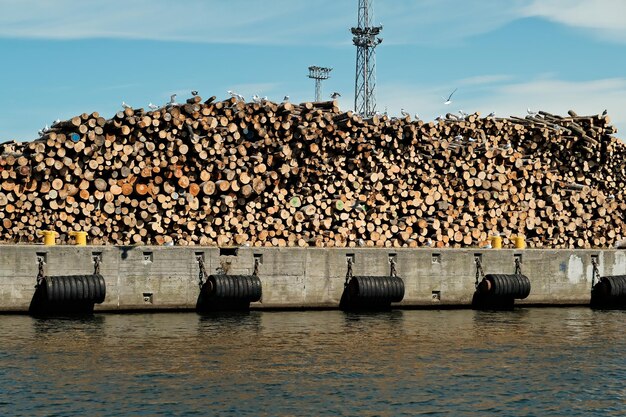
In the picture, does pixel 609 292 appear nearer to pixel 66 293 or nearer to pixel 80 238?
pixel 80 238

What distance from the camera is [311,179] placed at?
3006 centimetres

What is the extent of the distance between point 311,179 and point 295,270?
4432 millimetres

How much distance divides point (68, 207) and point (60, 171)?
0.95 meters

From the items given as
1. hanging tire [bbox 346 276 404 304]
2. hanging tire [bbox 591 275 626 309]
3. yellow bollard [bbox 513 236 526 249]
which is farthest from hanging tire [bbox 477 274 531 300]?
hanging tire [bbox 346 276 404 304]

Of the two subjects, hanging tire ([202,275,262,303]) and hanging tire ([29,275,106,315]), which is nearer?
hanging tire ([29,275,106,315])

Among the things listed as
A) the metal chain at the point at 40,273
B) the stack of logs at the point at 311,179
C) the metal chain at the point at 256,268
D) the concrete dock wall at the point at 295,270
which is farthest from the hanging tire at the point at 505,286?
the metal chain at the point at 40,273

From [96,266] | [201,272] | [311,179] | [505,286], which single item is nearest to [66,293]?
[96,266]

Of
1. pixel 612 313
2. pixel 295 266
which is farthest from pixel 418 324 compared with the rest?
pixel 612 313

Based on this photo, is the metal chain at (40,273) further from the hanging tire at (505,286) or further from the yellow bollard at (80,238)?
the hanging tire at (505,286)

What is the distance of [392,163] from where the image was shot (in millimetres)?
31375

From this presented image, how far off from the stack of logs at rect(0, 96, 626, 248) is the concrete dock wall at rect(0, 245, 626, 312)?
97.8 inches

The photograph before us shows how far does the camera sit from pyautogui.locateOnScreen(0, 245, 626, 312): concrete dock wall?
78.0 feet

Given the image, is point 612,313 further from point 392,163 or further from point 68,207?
point 68,207

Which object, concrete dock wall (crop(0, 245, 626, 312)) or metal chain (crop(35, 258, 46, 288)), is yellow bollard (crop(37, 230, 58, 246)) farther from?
metal chain (crop(35, 258, 46, 288))
